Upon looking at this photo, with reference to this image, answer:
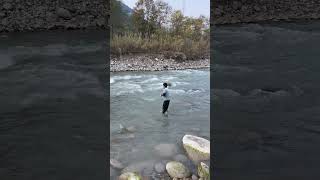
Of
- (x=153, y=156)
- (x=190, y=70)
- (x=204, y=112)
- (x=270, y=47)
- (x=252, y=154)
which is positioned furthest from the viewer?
(x=190, y=70)

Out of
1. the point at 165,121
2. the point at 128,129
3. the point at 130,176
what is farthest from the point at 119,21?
the point at 130,176

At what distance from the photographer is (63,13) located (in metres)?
1.67

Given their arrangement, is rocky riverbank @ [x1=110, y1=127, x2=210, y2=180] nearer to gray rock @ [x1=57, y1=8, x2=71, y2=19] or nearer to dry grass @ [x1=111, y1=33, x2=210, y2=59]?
gray rock @ [x1=57, y1=8, x2=71, y2=19]

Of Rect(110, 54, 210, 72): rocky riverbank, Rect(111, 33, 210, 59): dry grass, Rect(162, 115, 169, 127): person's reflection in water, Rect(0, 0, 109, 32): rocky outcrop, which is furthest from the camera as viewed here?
Rect(111, 33, 210, 59): dry grass

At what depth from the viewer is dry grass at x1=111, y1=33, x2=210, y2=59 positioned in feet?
19.0

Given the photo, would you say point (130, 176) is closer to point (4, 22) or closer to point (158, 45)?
point (4, 22)

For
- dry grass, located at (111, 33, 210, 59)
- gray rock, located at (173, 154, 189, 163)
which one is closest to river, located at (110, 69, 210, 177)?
gray rock, located at (173, 154, 189, 163)

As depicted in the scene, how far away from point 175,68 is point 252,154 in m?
3.67

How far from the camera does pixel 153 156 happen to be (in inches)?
102

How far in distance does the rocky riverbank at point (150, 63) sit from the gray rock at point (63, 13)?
367cm

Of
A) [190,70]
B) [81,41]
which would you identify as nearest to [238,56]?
[81,41]

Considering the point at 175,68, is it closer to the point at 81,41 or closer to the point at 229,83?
the point at 229,83

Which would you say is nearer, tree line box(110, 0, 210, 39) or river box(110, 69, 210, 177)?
river box(110, 69, 210, 177)

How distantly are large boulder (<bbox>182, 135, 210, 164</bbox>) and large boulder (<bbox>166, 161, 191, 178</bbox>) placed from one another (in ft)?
0.41
